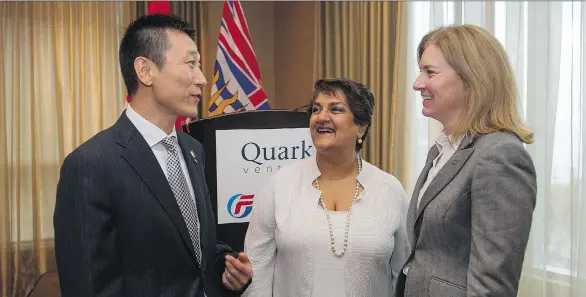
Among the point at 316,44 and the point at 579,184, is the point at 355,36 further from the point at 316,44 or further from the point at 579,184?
the point at 579,184

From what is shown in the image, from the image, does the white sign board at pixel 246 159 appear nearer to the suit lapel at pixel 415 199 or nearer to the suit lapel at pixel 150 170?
the suit lapel at pixel 415 199

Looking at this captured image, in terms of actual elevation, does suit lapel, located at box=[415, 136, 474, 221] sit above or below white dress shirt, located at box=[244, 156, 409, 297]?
above

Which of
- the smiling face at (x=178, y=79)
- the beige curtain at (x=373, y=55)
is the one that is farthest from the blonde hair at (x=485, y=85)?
the beige curtain at (x=373, y=55)

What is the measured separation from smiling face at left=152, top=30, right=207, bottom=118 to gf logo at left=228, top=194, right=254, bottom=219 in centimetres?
120

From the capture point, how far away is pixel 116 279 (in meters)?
1.48

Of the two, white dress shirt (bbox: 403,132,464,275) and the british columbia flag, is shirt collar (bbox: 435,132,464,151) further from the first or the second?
the british columbia flag

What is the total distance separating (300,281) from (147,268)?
2.13ft

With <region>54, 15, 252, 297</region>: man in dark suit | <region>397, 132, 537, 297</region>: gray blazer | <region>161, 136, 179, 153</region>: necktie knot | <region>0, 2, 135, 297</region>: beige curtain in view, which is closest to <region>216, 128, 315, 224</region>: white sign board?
<region>54, 15, 252, 297</region>: man in dark suit

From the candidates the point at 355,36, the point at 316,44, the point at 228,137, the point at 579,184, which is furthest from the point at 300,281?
the point at 316,44

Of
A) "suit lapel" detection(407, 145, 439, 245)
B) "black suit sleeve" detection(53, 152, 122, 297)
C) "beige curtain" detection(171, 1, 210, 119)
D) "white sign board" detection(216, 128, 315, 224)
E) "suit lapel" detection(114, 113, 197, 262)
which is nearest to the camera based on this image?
"black suit sleeve" detection(53, 152, 122, 297)

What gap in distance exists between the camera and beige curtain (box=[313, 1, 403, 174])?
156 inches

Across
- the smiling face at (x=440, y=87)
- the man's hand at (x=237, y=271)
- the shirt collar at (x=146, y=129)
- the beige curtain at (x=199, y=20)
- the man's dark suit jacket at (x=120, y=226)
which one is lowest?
the man's hand at (x=237, y=271)

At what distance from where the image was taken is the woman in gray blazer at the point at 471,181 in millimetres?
1444

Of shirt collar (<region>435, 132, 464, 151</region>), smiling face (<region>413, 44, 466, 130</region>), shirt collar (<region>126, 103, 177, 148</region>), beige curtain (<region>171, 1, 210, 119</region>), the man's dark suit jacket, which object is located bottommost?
the man's dark suit jacket
